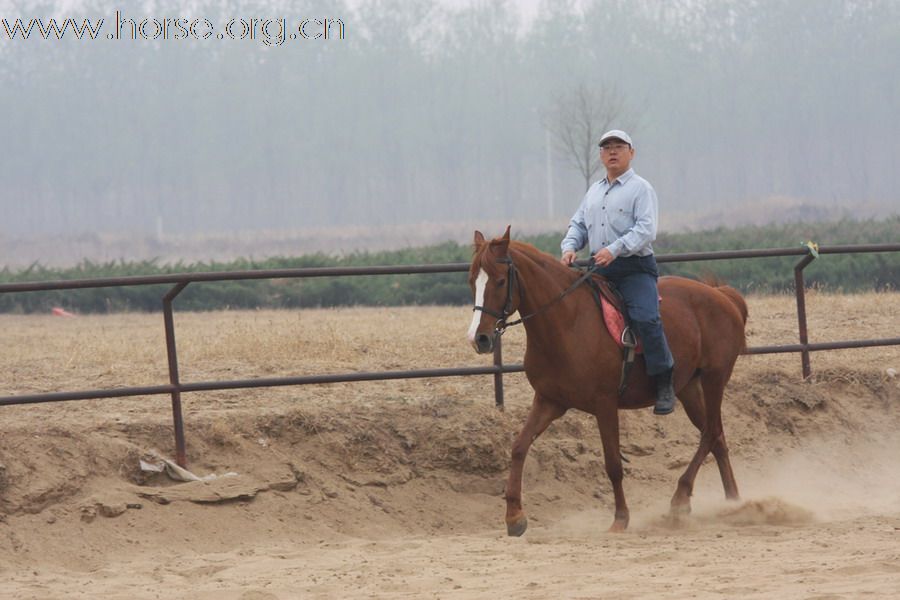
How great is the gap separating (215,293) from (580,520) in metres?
15.6

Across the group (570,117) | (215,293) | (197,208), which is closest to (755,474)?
(215,293)

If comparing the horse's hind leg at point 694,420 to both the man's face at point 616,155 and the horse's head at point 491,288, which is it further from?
the horse's head at point 491,288

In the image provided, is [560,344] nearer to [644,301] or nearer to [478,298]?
[644,301]

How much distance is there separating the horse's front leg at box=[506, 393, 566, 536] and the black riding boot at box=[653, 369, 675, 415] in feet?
2.03

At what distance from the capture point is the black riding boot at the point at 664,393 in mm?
7590

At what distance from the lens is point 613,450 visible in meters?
7.53

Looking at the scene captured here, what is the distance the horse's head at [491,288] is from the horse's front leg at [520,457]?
720 mm

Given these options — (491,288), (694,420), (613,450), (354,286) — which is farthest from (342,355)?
(354,286)

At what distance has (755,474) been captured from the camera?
31.4ft

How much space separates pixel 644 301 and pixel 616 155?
93 cm

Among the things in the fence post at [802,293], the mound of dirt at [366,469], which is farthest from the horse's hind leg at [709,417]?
the fence post at [802,293]

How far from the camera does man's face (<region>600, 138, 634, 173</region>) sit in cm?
752

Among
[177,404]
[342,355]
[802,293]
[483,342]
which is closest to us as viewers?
[483,342]

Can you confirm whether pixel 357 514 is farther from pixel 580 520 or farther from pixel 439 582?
pixel 439 582
